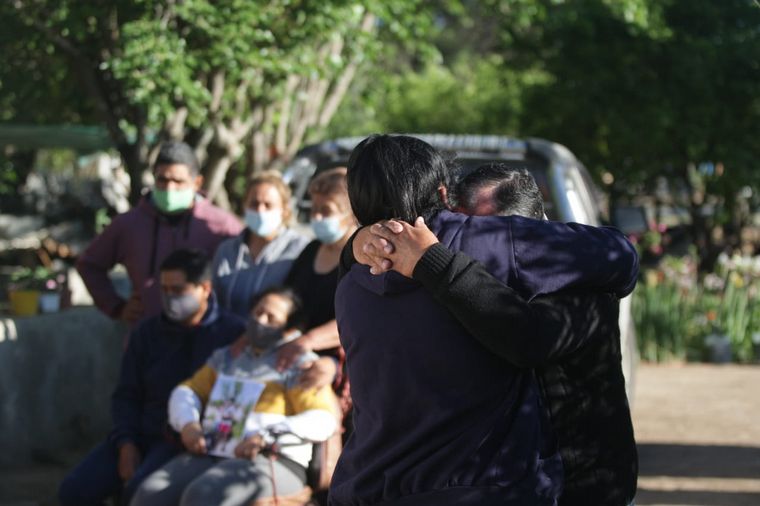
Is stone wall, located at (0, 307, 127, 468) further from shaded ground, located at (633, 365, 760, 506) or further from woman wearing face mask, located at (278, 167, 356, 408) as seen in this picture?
shaded ground, located at (633, 365, 760, 506)

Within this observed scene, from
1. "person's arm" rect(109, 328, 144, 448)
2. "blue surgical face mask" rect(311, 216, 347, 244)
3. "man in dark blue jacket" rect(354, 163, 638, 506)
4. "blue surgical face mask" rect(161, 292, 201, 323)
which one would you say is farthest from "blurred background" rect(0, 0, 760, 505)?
"man in dark blue jacket" rect(354, 163, 638, 506)

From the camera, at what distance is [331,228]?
5137 millimetres

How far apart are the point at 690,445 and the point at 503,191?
5563mm

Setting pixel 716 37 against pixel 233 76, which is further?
pixel 716 37

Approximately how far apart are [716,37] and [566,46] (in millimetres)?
1804

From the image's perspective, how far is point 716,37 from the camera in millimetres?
14180

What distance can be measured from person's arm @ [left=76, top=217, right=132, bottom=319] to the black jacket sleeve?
416 cm

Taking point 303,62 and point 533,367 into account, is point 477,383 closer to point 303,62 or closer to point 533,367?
point 533,367

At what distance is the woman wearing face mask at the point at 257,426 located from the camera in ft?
14.8

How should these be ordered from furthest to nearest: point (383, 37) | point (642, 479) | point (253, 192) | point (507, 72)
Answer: point (507, 72)
point (383, 37)
point (642, 479)
point (253, 192)

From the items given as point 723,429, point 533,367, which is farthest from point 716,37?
point 533,367

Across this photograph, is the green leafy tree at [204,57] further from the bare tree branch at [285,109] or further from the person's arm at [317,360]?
Answer: the person's arm at [317,360]

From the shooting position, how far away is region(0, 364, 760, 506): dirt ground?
6.41 meters

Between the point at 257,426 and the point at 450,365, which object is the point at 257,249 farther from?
the point at 450,365
